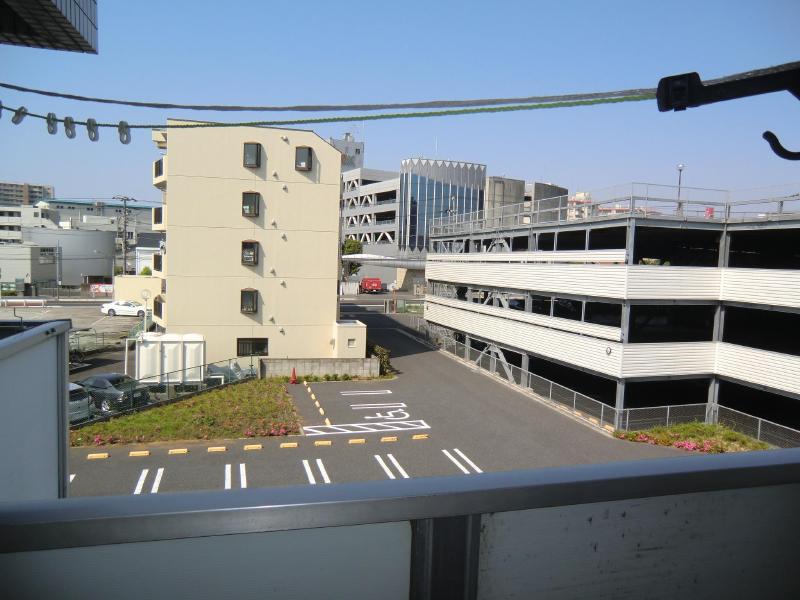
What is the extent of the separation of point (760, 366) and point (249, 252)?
659 inches

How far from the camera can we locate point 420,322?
106ft

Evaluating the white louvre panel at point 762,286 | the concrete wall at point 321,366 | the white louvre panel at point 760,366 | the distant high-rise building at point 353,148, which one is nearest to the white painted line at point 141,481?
the concrete wall at point 321,366

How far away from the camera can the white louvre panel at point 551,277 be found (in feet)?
48.6

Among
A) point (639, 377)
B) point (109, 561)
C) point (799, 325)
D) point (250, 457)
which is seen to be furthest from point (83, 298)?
point (109, 561)

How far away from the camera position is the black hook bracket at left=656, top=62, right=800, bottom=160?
6.95 feet

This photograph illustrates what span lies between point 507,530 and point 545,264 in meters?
17.3

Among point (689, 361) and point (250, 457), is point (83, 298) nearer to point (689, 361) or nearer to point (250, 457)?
point (250, 457)

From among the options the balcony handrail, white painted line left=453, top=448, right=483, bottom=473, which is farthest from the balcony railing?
white painted line left=453, top=448, right=483, bottom=473

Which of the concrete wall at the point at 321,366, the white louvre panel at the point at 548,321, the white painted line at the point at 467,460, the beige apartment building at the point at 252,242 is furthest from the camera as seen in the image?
the beige apartment building at the point at 252,242

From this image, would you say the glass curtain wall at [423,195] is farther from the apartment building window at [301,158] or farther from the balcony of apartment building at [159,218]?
the balcony of apartment building at [159,218]

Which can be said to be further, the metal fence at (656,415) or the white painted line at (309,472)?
the metal fence at (656,415)

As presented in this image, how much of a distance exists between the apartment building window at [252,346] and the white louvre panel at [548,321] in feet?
28.9

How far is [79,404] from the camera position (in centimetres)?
1411

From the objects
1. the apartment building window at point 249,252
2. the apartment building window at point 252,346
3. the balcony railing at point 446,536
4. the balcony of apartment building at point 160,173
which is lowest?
the apartment building window at point 252,346
